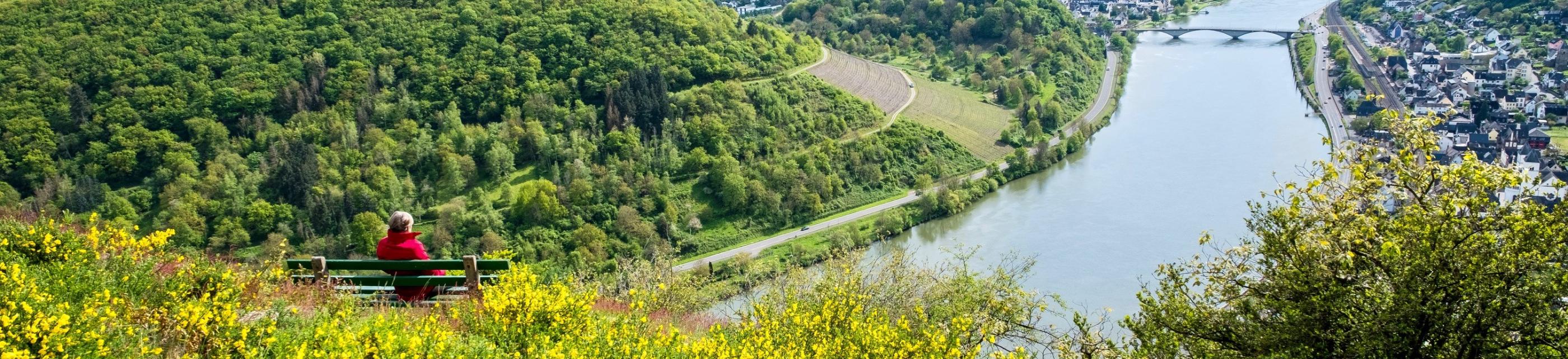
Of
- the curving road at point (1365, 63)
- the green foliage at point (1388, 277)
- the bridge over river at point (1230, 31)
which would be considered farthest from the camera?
the bridge over river at point (1230, 31)

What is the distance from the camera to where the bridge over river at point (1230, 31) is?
197ft

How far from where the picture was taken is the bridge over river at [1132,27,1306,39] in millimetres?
59969

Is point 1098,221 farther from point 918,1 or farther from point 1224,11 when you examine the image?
point 1224,11

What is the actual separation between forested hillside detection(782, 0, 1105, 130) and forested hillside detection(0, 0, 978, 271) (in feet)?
36.4

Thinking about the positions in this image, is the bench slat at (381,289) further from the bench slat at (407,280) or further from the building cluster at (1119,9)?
the building cluster at (1119,9)

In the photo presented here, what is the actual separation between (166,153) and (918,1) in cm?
3920

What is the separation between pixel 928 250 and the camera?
28016mm

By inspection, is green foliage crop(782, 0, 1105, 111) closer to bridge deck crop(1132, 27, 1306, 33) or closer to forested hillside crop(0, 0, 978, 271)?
bridge deck crop(1132, 27, 1306, 33)

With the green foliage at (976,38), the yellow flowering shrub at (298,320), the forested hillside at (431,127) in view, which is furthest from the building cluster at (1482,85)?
the yellow flowering shrub at (298,320)

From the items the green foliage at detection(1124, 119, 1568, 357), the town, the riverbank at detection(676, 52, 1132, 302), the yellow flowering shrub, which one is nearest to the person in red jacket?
the yellow flowering shrub

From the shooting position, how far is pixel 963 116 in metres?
40.2

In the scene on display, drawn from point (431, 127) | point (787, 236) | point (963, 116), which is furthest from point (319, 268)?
→ point (963, 116)

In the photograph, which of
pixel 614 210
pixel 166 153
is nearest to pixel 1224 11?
pixel 614 210

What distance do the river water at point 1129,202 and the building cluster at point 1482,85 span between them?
4353 mm
